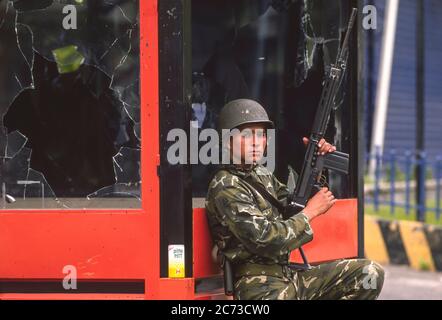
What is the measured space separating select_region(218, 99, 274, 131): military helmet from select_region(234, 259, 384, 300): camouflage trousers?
0.74 metres

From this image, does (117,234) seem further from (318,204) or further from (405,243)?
(405,243)

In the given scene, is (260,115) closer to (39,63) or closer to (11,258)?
(39,63)

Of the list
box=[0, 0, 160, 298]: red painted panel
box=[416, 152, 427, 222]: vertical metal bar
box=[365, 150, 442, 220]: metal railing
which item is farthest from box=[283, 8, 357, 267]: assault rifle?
box=[416, 152, 427, 222]: vertical metal bar

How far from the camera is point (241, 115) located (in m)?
2.83

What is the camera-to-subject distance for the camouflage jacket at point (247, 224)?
2.67 metres

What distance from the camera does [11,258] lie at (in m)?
2.86

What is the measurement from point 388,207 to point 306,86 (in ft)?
16.1

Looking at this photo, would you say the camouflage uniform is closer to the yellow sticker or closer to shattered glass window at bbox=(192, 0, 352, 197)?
the yellow sticker

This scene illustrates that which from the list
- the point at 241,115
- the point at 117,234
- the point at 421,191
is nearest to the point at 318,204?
the point at 241,115

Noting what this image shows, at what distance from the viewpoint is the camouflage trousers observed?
291 cm

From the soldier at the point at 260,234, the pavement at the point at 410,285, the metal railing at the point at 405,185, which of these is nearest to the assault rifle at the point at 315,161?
the soldier at the point at 260,234

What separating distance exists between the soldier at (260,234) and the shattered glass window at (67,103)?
17.4 inches
